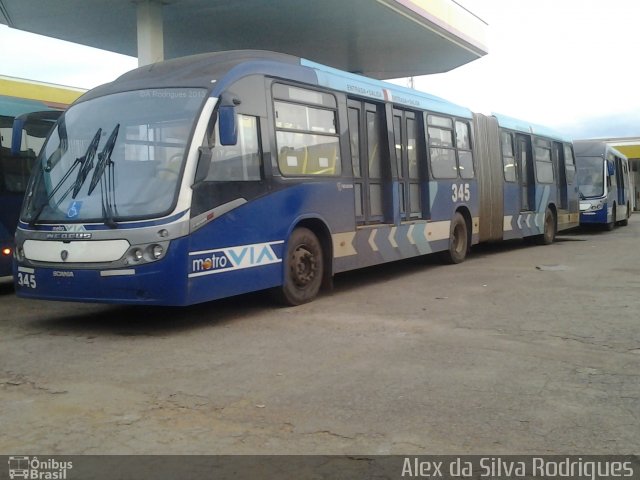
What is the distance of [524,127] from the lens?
55.7 feet

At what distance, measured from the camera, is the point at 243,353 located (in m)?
6.20

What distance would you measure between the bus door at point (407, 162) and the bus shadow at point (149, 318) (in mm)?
3376

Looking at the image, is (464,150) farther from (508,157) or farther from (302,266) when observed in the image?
(302,266)

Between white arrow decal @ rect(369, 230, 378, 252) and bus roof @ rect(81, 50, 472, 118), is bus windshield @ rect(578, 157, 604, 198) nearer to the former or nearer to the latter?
white arrow decal @ rect(369, 230, 378, 252)

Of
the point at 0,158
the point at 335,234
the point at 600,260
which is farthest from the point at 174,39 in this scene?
the point at 600,260

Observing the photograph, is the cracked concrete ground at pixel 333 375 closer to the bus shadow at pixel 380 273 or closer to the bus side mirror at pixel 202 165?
the bus shadow at pixel 380 273

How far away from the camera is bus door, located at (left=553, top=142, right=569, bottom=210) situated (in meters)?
18.9

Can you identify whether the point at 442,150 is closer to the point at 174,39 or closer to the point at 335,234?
the point at 335,234

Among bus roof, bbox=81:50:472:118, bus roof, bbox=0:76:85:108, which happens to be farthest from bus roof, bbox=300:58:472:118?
bus roof, bbox=0:76:85:108

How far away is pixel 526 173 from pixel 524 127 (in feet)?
3.94

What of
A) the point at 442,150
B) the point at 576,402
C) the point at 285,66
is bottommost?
the point at 576,402

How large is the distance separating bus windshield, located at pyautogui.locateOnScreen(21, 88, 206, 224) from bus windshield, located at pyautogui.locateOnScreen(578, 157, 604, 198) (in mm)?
19284
